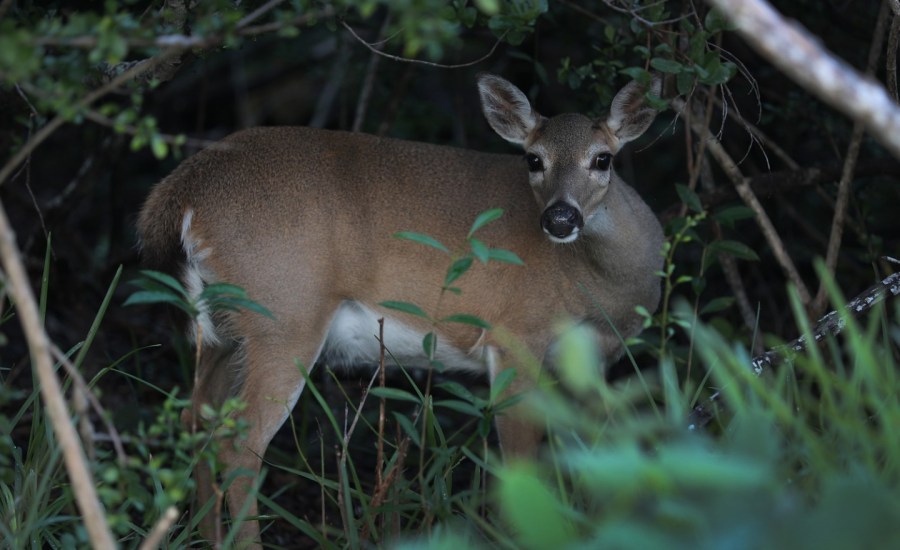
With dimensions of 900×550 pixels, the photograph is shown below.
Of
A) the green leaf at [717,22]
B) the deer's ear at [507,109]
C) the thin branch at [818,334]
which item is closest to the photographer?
the thin branch at [818,334]

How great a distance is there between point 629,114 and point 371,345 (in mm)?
1691

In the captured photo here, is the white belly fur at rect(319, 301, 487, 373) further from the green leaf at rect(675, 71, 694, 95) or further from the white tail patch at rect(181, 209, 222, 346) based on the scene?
the green leaf at rect(675, 71, 694, 95)

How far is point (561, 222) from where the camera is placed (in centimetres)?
491

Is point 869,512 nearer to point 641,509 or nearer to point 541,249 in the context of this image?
point 641,509

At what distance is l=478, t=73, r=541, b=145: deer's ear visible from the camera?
5.50m

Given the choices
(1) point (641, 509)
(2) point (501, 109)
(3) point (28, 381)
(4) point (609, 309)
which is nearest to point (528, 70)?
(2) point (501, 109)

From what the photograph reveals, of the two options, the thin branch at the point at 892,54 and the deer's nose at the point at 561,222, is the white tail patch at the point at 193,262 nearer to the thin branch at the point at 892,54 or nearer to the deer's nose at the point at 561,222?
the deer's nose at the point at 561,222

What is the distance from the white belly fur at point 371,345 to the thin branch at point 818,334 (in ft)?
5.59

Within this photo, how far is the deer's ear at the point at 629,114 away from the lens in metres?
5.29

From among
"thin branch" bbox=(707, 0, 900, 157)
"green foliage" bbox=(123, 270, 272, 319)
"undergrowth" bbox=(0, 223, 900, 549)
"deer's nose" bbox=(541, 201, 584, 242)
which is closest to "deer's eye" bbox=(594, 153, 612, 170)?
"deer's nose" bbox=(541, 201, 584, 242)

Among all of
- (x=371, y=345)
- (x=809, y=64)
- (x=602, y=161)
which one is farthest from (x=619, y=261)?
(x=809, y=64)

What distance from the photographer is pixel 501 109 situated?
5.60 m

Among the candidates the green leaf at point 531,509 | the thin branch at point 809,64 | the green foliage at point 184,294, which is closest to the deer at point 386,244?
the green foliage at point 184,294

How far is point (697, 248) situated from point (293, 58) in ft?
11.5
